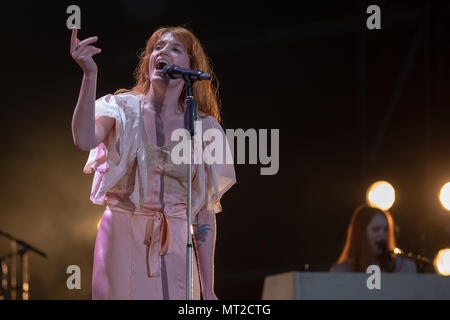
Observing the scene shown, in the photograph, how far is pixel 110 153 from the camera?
6.98ft

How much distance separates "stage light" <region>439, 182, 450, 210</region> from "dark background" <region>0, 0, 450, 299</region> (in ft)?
0.24

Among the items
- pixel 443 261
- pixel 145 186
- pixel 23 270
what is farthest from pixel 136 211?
pixel 443 261

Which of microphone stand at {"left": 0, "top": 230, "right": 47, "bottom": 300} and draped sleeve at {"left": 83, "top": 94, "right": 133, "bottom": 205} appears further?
microphone stand at {"left": 0, "top": 230, "right": 47, "bottom": 300}

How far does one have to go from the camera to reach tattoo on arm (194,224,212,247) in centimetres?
228

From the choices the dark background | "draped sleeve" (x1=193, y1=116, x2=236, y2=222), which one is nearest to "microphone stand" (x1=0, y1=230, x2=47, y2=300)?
the dark background

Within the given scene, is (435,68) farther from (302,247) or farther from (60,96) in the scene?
(60,96)

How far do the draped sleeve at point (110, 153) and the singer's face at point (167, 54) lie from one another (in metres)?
0.20

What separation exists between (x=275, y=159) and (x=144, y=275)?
166 inches

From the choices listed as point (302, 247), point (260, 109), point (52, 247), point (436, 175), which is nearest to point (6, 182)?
point (52, 247)

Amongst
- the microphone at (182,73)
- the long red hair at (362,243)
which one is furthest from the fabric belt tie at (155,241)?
the long red hair at (362,243)

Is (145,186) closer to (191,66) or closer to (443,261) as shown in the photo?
(191,66)

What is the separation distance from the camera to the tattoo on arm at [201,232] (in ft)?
7.48

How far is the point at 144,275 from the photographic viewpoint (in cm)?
207

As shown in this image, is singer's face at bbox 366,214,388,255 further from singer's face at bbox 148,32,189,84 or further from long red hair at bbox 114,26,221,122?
singer's face at bbox 148,32,189,84
